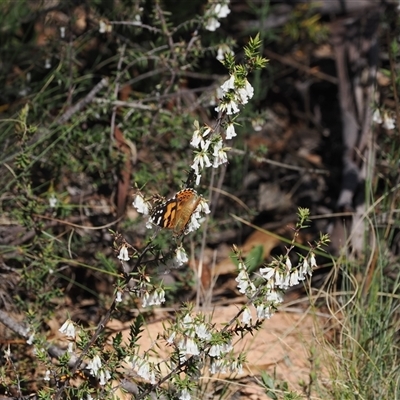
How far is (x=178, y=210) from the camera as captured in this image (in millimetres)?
2484

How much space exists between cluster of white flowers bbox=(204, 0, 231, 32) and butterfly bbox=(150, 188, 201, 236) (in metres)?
1.21

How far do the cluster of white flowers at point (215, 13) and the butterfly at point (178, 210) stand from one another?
3.98 feet

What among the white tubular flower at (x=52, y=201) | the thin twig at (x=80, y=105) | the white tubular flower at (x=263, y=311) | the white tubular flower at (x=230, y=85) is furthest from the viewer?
the thin twig at (x=80, y=105)

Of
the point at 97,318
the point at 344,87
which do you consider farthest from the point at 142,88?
the point at 97,318

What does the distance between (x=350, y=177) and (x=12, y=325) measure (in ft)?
6.61

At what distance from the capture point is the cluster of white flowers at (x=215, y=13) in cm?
343

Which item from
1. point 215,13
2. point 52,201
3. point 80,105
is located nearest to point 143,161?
point 80,105

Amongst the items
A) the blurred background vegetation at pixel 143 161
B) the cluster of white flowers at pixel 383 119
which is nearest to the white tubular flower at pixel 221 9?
→ the blurred background vegetation at pixel 143 161

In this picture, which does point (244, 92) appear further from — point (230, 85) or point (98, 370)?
point (98, 370)

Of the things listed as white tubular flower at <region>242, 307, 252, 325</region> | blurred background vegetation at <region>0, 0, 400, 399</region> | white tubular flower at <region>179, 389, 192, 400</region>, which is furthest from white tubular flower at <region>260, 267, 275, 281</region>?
blurred background vegetation at <region>0, 0, 400, 399</region>

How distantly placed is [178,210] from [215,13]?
4.25 feet

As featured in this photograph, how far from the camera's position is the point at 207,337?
249cm

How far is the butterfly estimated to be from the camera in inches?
97.0

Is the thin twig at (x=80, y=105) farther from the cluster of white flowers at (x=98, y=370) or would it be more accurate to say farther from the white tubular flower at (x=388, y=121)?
the cluster of white flowers at (x=98, y=370)
